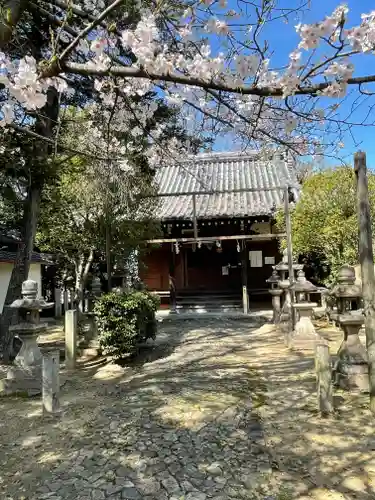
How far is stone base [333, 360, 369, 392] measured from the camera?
5168mm

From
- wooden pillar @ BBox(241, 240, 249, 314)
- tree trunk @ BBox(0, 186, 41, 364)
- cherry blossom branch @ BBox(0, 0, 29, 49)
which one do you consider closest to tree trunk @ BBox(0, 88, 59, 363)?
tree trunk @ BBox(0, 186, 41, 364)

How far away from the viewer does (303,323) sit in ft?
28.1

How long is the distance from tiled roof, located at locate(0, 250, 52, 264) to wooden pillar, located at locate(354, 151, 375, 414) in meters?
11.8

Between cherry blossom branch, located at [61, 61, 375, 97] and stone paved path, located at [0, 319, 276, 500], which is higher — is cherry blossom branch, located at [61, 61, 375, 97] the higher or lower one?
the higher one

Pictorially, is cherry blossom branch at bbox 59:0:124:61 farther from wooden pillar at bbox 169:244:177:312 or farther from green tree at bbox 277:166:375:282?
wooden pillar at bbox 169:244:177:312

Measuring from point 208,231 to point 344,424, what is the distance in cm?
1211

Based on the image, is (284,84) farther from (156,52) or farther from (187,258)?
(187,258)

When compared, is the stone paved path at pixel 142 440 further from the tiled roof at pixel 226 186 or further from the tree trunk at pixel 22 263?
the tiled roof at pixel 226 186

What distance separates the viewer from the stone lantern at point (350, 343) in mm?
5227

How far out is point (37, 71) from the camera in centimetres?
295

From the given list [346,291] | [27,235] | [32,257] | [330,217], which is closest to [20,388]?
[27,235]

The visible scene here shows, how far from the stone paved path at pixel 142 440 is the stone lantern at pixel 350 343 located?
1154 mm

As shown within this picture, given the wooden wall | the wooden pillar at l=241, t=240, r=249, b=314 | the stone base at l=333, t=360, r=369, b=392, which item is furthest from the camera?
the wooden wall

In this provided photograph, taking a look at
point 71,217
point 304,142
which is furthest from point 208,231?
point 304,142
